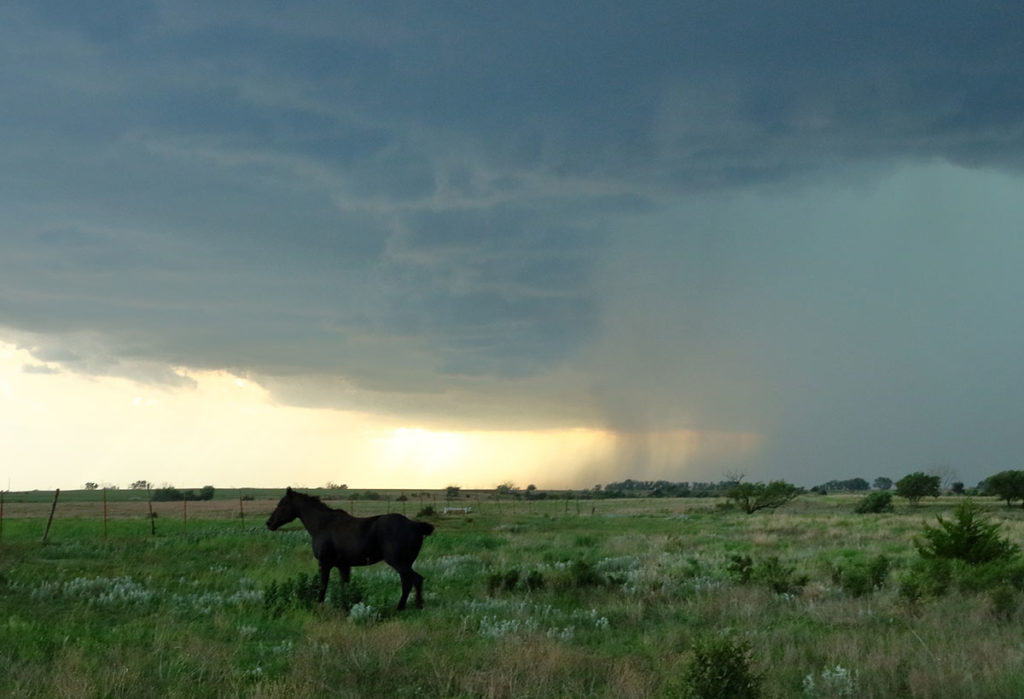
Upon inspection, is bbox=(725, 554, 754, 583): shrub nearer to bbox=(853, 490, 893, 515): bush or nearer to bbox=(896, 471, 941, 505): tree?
bbox=(853, 490, 893, 515): bush

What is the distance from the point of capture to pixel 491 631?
Answer: 12328 millimetres

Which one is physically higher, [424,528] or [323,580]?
[424,528]

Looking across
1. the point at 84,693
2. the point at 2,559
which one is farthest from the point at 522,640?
the point at 2,559

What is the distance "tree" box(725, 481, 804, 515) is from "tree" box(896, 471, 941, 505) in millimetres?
21645

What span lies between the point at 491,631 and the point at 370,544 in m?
4.69

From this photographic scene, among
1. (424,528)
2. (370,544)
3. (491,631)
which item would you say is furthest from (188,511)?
(491,631)

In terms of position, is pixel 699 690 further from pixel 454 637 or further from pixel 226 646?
pixel 226 646

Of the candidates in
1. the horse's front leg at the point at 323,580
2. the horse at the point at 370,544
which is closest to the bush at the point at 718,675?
the horse at the point at 370,544

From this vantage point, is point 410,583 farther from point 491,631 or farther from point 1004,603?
point 1004,603

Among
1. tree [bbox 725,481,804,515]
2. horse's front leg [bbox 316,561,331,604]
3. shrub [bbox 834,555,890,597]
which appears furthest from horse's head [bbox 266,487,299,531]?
tree [bbox 725,481,804,515]

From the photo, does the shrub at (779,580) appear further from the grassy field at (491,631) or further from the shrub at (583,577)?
the shrub at (583,577)

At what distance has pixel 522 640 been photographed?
11.2 m

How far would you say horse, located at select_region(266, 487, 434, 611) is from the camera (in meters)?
15.9

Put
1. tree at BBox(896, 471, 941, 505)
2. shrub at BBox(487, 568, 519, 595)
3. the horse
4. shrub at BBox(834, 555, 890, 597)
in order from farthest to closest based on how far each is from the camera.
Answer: tree at BBox(896, 471, 941, 505), shrub at BBox(487, 568, 519, 595), shrub at BBox(834, 555, 890, 597), the horse
